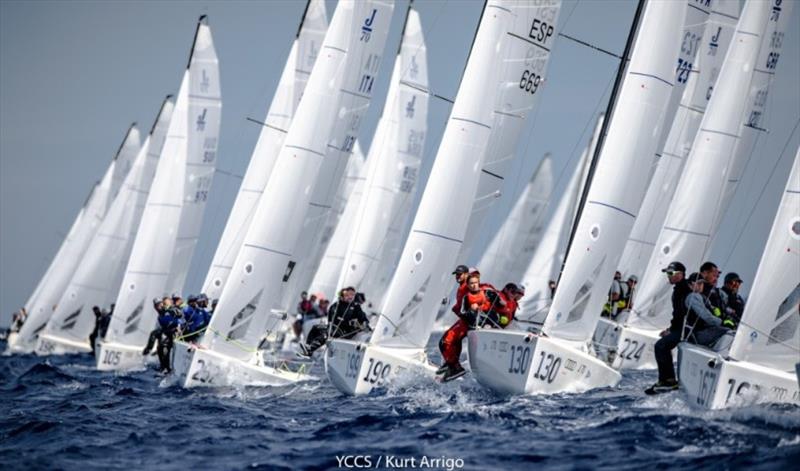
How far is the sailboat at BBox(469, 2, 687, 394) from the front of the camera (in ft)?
53.0

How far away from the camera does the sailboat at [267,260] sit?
63.3ft

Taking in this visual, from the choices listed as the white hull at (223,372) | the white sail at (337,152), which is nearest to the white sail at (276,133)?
the white sail at (337,152)

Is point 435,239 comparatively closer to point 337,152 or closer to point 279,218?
point 279,218

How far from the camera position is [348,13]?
23.2 meters

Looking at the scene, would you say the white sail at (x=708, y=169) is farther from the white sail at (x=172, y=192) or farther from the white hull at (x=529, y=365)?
the white sail at (x=172, y=192)

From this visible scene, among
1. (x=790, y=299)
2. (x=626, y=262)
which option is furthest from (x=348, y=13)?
(x=790, y=299)

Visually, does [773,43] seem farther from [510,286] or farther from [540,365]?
[540,365]

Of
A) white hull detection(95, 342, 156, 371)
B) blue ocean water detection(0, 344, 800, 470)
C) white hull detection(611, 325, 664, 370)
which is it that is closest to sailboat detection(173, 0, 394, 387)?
blue ocean water detection(0, 344, 800, 470)

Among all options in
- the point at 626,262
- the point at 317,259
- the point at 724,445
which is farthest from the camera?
the point at 317,259

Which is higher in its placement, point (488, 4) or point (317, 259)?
point (488, 4)

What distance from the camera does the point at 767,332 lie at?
43.9ft

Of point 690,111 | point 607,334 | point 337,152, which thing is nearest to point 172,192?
point 337,152

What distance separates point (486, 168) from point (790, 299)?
31.7 feet

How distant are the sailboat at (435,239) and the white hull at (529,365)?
1943 millimetres
